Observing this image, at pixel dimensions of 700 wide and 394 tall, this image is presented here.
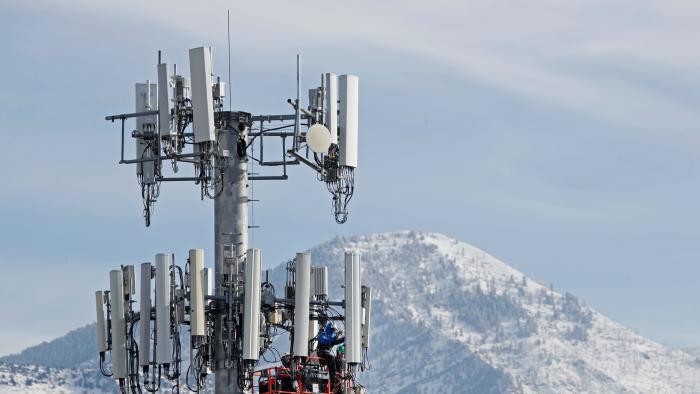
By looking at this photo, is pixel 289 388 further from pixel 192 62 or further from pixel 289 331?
pixel 192 62

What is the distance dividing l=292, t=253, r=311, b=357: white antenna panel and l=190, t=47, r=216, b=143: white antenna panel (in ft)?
15.4

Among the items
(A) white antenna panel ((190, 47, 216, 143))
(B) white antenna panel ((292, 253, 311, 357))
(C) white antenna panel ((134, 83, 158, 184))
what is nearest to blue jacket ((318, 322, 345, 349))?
(B) white antenna panel ((292, 253, 311, 357))

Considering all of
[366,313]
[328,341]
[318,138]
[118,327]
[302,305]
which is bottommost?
[328,341]

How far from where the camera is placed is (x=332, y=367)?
2207 inches

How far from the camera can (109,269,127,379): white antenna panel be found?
55.3m

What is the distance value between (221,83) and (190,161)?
2583mm

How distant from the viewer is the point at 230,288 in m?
54.3

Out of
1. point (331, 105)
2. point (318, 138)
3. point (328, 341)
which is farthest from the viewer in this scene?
point (328, 341)

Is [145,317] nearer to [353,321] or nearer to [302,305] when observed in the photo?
[302,305]

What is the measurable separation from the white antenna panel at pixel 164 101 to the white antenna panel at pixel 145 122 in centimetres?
207

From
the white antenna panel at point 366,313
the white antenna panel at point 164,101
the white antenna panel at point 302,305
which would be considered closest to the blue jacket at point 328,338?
the white antenna panel at point 366,313

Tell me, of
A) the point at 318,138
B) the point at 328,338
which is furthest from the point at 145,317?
the point at 318,138

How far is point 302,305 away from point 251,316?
1724 millimetres

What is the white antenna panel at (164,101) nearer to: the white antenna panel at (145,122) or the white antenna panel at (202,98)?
the white antenna panel at (202,98)
